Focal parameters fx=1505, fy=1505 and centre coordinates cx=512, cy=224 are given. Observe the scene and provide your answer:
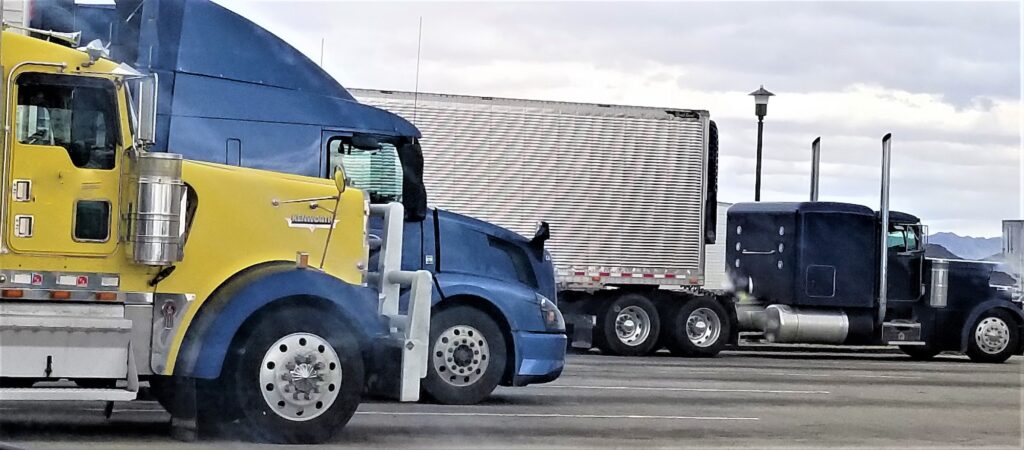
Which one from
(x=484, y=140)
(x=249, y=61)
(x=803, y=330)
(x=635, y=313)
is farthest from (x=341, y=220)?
(x=803, y=330)

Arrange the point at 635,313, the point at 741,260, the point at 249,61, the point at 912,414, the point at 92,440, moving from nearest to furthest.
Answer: the point at 92,440
the point at 249,61
the point at 912,414
the point at 635,313
the point at 741,260

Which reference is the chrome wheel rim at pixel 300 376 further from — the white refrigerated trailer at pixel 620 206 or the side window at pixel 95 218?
the white refrigerated trailer at pixel 620 206

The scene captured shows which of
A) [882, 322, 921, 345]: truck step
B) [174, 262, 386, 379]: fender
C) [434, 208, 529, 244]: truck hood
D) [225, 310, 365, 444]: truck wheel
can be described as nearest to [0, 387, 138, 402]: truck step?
[174, 262, 386, 379]: fender

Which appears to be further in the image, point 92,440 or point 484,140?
point 484,140

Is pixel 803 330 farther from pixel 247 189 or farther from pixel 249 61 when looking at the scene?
pixel 247 189

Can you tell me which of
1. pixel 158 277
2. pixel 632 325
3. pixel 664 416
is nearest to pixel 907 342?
pixel 632 325

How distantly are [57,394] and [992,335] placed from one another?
1695 centimetres

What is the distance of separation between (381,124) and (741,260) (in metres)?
11.8

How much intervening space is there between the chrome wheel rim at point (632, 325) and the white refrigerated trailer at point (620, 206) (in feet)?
0.05

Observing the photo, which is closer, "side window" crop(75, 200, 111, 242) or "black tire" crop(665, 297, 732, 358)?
"side window" crop(75, 200, 111, 242)

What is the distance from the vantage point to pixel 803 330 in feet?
73.2

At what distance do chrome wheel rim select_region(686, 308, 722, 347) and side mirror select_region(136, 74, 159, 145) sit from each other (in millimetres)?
13184

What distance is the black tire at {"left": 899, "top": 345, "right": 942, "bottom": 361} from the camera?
22875mm

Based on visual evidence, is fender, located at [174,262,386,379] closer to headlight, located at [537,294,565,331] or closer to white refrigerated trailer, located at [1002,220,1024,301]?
headlight, located at [537,294,565,331]
